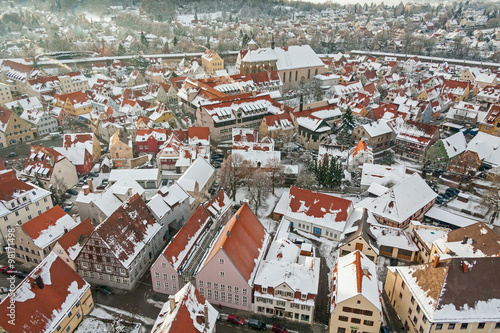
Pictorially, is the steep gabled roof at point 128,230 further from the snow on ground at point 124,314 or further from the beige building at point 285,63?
the beige building at point 285,63

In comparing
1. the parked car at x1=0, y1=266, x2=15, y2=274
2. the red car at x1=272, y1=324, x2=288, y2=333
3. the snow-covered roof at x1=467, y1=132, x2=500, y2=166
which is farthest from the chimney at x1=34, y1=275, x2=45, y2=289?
the snow-covered roof at x1=467, y1=132, x2=500, y2=166

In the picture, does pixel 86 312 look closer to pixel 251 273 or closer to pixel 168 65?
pixel 251 273

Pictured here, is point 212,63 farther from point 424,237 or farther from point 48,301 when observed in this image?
point 48,301

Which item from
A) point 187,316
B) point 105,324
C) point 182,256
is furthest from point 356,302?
point 105,324

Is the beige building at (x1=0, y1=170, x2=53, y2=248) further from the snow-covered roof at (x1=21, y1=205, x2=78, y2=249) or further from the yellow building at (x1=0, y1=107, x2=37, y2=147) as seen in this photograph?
the yellow building at (x1=0, y1=107, x2=37, y2=147)

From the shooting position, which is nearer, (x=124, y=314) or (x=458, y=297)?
(x=458, y=297)

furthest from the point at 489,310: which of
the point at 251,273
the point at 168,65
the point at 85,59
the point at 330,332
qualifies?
the point at 85,59

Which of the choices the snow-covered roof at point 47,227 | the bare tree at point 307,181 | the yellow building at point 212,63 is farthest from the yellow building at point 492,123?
the yellow building at point 212,63
